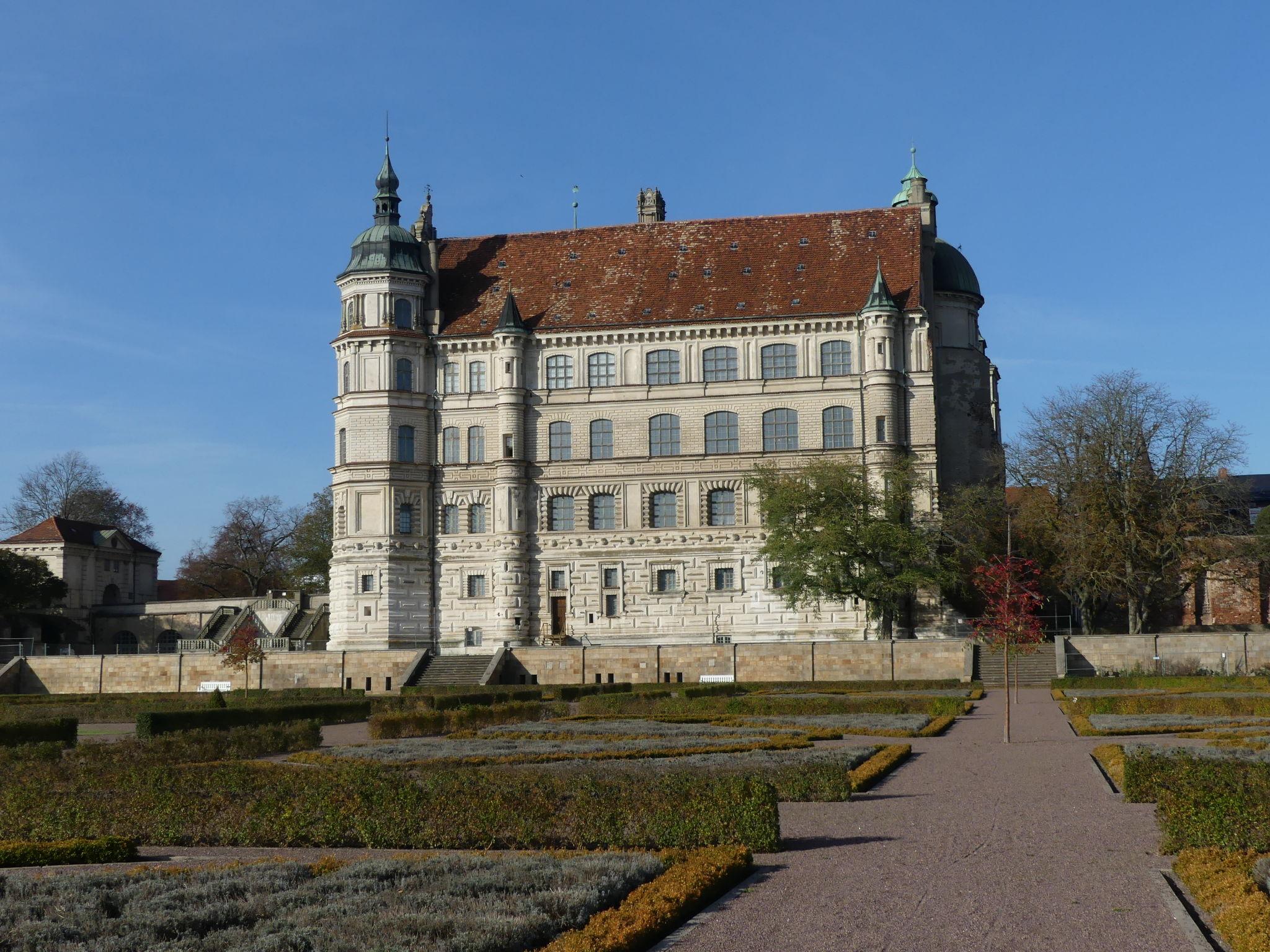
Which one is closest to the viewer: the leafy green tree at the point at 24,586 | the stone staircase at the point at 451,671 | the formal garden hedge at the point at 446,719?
the formal garden hedge at the point at 446,719

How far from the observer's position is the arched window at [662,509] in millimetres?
72312

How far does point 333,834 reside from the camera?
61.9ft

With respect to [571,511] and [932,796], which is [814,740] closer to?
[932,796]

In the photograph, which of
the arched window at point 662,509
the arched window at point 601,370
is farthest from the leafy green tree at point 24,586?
the arched window at point 662,509

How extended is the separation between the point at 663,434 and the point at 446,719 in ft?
113

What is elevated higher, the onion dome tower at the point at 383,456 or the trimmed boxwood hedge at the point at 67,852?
the onion dome tower at the point at 383,456

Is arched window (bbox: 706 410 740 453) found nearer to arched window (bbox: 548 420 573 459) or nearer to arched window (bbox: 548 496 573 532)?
arched window (bbox: 548 420 573 459)

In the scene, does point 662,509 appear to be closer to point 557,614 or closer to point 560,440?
point 560,440

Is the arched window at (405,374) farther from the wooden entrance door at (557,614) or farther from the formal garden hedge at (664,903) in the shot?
the formal garden hedge at (664,903)

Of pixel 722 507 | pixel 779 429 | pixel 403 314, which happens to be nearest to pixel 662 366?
pixel 779 429

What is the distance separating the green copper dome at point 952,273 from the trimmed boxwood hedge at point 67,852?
204 ft

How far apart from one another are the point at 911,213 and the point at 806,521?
1834 cm

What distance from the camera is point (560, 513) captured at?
7356 centimetres

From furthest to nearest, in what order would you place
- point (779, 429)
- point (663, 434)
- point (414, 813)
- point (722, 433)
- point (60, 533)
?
1. point (60, 533)
2. point (663, 434)
3. point (722, 433)
4. point (779, 429)
5. point (414, 813)
